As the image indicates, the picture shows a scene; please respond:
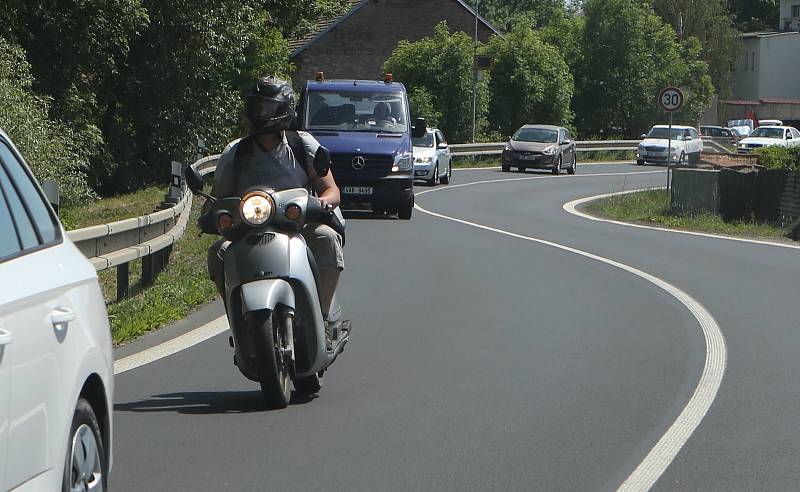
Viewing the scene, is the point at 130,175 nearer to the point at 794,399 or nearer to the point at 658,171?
the point at 658,171

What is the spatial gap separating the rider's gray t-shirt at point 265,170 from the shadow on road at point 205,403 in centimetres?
114

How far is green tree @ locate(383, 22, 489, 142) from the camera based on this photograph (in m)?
59.4

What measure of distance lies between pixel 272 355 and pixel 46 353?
300cm

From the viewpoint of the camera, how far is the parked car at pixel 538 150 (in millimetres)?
46500

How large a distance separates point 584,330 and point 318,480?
555cm

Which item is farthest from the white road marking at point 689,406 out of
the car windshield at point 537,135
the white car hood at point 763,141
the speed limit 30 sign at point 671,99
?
the white car hood at point 763,141

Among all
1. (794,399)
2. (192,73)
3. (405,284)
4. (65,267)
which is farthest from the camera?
(192,73)

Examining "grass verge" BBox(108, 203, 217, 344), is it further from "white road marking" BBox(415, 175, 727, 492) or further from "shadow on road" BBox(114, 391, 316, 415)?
"white road marking" BBox(415, 175, 727, 492)

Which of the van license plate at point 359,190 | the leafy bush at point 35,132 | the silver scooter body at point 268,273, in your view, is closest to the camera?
the silver scooter body at point 268,273

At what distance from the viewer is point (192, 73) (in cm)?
3675

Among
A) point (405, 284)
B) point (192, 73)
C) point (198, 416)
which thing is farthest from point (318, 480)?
point (192, 73)

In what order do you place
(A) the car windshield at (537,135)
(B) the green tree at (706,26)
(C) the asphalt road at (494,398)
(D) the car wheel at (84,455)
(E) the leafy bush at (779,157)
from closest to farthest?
(D) the car wheel at (84,455) < (C) the asphalt road at (494,398) < (E) the leafy bush at (779,157) < (A) the car windshield at (537,135) < (B) the green tree at (706,26)

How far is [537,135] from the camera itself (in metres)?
47.3

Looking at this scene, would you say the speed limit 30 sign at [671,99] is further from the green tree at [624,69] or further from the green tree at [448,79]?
the green tree at [624,69]
